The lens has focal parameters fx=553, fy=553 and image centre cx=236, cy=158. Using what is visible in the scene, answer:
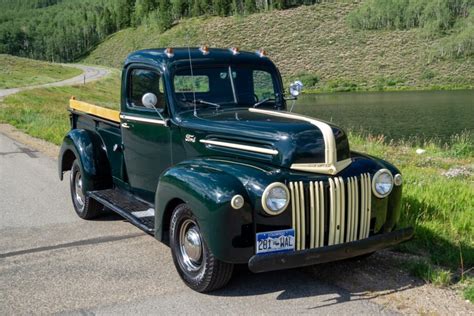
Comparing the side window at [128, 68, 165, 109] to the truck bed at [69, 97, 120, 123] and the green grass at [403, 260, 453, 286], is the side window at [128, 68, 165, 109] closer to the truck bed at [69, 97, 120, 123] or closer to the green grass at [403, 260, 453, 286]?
the truck bed at [69, 97, 120, 123]

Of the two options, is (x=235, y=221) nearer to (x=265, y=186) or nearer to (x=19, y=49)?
(x=265, y=186)

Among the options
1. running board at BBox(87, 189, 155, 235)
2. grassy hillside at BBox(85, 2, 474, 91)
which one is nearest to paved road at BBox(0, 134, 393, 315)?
running board at BBox(87, 189, 155, 235)

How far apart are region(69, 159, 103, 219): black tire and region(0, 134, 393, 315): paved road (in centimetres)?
13

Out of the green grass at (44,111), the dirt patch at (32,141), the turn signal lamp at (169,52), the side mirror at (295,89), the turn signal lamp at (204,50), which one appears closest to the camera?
the turn signal lamp at (169,52)

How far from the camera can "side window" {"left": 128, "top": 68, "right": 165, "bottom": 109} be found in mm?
5691

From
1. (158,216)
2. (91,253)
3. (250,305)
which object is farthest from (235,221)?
(91,253)

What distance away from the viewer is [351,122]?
31.0 meters

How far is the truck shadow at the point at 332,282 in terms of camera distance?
4.57m

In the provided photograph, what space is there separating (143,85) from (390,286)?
10.7 ft

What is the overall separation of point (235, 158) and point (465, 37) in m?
90.1

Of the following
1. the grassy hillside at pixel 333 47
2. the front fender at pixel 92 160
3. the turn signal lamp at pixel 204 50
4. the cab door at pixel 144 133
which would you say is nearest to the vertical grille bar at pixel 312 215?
the cab door at pixel 144 133

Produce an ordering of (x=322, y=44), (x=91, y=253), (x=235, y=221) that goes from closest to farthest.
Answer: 1. (x=235, y=221)
2. (x=91, y=253)
3. (x=322, y=44)

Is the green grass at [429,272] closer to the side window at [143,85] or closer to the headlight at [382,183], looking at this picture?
the headlight at [382,183]

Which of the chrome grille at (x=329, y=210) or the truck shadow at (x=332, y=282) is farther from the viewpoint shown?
the truck shadow at (x=332, y=282)
